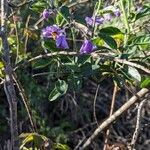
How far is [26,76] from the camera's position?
2.33 m

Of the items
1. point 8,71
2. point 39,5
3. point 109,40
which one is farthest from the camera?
point 39,5

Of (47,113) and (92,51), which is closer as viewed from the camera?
(92,51)

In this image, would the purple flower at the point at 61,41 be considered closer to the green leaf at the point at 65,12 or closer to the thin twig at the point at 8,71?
the green leaf at the point at 65,12

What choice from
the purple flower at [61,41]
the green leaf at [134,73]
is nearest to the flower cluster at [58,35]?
the purple flower at [61,41]

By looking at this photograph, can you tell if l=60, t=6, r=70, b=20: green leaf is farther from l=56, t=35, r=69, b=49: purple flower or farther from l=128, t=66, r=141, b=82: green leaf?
l=128, t=66, r=141, b=82: green leaf

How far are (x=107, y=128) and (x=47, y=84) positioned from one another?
1.25m

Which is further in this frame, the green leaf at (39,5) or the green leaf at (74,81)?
the green leaf at (39,5)

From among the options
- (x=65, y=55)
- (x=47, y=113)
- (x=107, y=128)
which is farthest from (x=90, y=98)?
(x=65, y=55)

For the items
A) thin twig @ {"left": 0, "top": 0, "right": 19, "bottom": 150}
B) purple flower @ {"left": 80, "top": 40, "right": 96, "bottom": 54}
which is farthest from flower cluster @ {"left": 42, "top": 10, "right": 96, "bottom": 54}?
thin twig @ {"left": 0, "top": 0, "right": 19, "bottom": 150}

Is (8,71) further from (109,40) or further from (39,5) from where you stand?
(39,5)

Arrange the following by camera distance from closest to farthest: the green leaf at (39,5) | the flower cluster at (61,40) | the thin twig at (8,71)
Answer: the thin twig at (8,71) < the flower cluster at (61,40) < the green leaf at (39,5)

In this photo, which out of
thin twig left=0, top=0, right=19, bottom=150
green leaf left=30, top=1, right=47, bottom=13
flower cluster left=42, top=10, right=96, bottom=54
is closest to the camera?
thin twig left=0, top=0, right=19, bottom=150

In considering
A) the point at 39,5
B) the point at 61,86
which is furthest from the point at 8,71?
the point at 39,5

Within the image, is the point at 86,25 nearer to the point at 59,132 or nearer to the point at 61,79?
the point at 61,79
